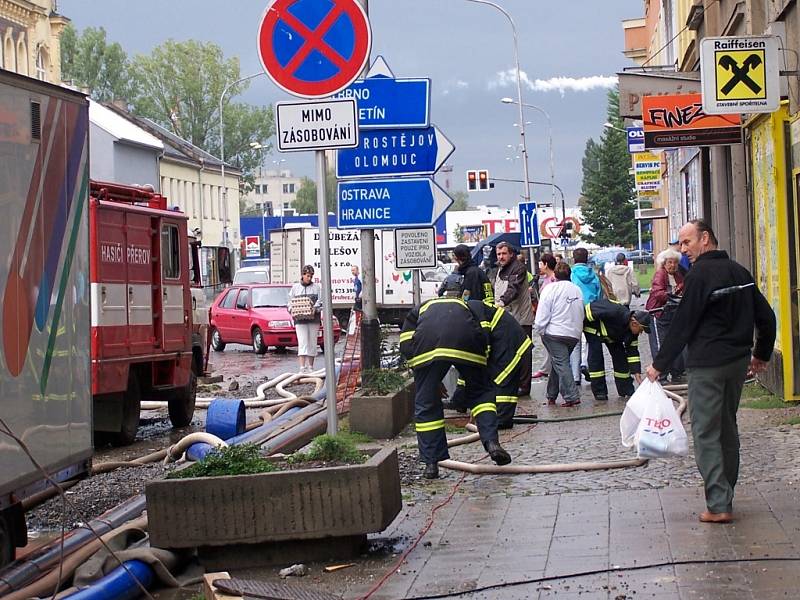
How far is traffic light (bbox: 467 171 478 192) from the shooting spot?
2364 inches

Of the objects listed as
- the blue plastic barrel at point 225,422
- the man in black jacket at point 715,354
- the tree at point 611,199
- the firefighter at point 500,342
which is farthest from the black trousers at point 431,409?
the tree at point 611,199

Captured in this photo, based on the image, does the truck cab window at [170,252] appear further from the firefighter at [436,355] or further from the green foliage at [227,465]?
the green foliage at [227,465]

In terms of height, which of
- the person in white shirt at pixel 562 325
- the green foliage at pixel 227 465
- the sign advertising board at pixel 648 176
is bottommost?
the green foliage at pixel 227 465

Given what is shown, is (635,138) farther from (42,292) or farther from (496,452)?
(42,292)

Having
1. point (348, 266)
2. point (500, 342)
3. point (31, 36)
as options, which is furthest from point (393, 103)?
point (31, 36)

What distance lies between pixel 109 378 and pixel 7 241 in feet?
24.4

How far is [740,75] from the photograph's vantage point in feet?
41.3

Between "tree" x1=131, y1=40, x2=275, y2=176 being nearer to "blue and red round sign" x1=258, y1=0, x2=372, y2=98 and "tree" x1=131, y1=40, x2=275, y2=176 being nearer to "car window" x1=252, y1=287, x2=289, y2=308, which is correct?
"car window" x1=252, y1=287, x2=289, y2=308

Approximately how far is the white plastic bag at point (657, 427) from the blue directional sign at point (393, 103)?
5744 millimetres

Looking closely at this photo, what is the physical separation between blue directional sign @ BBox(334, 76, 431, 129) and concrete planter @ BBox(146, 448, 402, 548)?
6.95m

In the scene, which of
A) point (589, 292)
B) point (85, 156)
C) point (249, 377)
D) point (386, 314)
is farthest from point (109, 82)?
point (85, 156)

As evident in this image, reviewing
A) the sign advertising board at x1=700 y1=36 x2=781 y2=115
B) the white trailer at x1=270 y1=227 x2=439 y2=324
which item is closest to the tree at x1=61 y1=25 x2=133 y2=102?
the white trailer at x1=270 y1=227 x2=439 y2=324

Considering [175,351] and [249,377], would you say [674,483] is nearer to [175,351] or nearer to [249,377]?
[175,351]

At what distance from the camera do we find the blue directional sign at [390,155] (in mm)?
13859
